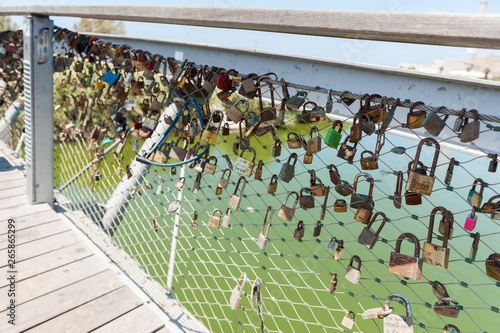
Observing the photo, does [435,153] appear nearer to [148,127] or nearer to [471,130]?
[471,130]

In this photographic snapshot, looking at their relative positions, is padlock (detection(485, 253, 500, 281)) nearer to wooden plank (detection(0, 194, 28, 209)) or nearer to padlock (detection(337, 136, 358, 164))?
padlock (detection(337, 136, 358, 164))

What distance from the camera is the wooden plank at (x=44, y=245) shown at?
196 cm

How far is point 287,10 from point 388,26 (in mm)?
253

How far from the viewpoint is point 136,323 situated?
1.62 m

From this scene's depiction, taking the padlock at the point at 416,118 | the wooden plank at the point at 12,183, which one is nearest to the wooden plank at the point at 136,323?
the padlock at the point at 416,118

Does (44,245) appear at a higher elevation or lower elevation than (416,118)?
lower

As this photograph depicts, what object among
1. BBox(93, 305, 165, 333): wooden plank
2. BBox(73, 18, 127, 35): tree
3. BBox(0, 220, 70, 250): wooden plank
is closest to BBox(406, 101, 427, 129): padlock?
BBox(93, 305, 165, 333): wooden plank

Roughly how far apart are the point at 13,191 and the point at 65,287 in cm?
129

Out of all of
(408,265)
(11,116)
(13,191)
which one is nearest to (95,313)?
(408,265)

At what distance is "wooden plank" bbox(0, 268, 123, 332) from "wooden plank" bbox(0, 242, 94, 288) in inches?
Answer: 3.3

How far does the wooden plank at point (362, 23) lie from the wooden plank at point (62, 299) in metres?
1.37

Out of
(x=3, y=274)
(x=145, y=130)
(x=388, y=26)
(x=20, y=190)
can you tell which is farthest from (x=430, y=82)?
(x=20, y=190)

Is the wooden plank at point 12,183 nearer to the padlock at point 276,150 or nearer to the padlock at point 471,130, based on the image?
the padlock at point 276,150

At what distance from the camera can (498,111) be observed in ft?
5.00
